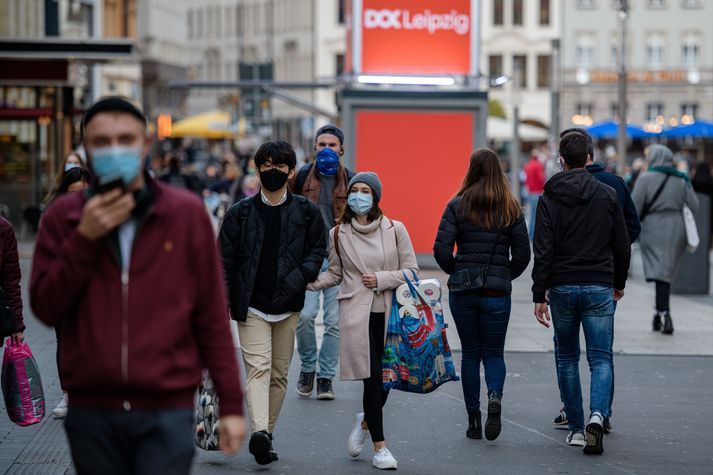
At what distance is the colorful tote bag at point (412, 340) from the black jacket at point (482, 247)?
0.53 meters

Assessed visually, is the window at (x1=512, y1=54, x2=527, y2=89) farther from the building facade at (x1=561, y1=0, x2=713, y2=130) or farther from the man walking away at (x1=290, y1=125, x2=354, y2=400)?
the man walking away at (x1=290, y1=125, x2=354, y2=400)

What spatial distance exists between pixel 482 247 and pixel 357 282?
894mm

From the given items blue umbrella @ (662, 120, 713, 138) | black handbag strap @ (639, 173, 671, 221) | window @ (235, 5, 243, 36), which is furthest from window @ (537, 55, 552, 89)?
black handbag strap @ (639, 173, 671, 221)

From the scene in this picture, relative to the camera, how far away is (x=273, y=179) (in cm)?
793

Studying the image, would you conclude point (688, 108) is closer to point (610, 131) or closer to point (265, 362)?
point (610, 131)

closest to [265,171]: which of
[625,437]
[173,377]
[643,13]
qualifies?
[625,437]

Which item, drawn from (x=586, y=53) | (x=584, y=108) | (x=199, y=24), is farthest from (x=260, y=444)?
(x=199, y=24)

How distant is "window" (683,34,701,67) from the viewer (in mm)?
85312

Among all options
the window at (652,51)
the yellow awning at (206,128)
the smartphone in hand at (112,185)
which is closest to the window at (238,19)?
the window at (652,51)

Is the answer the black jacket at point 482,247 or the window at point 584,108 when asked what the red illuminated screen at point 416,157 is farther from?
the window at point 584,108

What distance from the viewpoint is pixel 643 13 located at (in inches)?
3374

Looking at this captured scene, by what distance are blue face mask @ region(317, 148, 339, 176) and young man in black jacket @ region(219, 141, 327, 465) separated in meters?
1.89

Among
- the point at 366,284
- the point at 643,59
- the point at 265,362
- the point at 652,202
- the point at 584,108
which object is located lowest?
the point at 265,362

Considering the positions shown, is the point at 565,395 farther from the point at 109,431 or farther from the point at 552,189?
the point at 109,431
